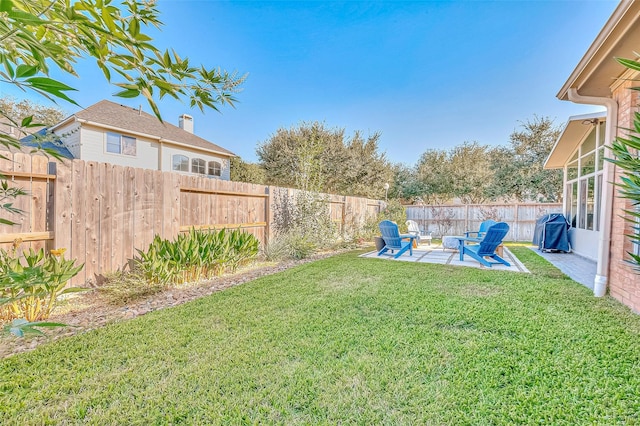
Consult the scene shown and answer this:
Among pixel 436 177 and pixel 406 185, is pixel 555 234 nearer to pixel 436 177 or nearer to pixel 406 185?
pixel 436 177

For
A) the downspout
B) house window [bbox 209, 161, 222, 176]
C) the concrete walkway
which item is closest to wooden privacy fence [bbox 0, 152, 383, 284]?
the downspout

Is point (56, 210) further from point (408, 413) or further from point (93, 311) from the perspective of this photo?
point (408, 413)

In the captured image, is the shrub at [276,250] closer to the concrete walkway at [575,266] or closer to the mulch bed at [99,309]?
the mulch bed at [99,309]

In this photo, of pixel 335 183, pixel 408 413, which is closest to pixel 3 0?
pixel 408 413

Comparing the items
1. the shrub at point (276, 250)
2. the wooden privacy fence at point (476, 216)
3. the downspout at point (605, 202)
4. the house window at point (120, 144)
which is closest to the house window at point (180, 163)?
the house window at point (120, 144)

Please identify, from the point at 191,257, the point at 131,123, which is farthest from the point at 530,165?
the point at 131,123

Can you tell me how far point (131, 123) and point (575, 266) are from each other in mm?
17351

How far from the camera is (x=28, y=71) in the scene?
26.4 inches

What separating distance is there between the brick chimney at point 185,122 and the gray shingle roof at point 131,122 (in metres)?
0.69

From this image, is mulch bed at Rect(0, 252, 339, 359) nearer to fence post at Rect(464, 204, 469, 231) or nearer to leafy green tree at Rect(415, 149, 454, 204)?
fence post at Rect(464, 204, 469, 231)

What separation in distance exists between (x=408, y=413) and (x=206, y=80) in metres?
A: 2.22

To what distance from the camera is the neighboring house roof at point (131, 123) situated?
12016 millimetres

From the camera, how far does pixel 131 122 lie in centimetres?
1380

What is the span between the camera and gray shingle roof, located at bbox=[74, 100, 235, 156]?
12.4 m
